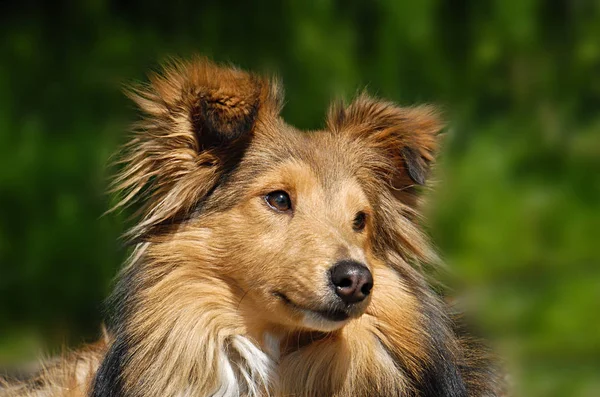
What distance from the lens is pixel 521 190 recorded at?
29.8 ft

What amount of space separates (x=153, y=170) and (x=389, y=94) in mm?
4596

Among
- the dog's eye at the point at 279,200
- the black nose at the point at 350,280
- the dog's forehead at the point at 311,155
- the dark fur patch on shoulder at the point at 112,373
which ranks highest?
the dog's forehead at the point at 311,155

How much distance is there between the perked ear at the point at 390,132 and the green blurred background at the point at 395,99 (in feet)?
9.60

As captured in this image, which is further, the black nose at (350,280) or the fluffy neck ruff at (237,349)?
the fluffy neck ruff at (237,349)

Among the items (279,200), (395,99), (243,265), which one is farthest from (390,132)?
(395,99)

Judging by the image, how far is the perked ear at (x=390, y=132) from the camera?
14.9 feet

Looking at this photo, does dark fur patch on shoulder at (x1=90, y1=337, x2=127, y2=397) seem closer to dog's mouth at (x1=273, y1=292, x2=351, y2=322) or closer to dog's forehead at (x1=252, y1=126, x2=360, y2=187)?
dog's mouth at (x1=273, y1=292, x2=351, y2=322)

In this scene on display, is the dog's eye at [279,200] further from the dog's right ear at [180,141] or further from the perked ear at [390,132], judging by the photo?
the perked ear at [390,132]

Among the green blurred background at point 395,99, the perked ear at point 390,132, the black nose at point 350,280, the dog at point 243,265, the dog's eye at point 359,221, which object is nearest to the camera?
the black nose at point 350,280

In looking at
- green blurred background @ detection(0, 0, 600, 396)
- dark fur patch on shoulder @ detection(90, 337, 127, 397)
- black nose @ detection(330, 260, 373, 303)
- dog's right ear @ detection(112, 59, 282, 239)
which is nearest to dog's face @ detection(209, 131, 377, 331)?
black nose @ detection(330, 260, 373, 303)

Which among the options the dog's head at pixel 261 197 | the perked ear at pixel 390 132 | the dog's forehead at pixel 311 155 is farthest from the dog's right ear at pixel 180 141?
the perked ear at pixel 390 132

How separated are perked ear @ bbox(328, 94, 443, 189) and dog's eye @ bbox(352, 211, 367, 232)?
29cm

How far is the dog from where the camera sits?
13.6ft

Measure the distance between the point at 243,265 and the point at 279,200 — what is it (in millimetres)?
302
